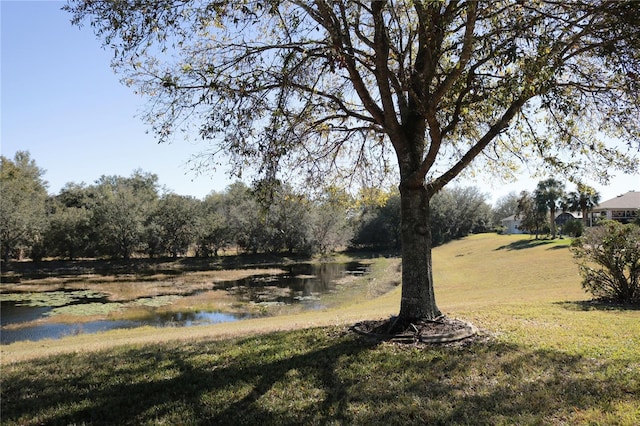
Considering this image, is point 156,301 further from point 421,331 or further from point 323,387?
point 323,387

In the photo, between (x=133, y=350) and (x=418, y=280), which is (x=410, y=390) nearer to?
(x=418, y=280)

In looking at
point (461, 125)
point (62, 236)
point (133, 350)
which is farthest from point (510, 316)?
point (62, 236)

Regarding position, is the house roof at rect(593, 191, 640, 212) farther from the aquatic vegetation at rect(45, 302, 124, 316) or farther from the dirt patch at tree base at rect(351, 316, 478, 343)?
the aquatic vegetation at rect(45, 302, 124, 316)

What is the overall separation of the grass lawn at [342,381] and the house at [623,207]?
6397mm

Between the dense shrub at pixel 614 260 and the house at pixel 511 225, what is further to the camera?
the house at pixel 511 225

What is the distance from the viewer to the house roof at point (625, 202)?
13.7 meters

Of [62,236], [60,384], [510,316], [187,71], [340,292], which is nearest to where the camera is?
[60,384]

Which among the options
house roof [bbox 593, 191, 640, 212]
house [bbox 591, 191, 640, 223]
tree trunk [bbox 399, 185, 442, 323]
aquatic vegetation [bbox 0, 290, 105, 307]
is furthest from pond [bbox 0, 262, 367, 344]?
house roof [bbox 593, 191, 640, 212]

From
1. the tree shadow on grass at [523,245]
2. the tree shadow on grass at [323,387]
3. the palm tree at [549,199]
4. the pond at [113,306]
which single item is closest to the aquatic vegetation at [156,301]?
the pond at [113,306]

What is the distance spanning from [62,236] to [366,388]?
64.9m

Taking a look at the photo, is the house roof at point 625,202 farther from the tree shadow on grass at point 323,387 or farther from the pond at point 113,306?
the pond at point 113,306

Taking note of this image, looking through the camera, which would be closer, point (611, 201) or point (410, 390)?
point (410, 390)

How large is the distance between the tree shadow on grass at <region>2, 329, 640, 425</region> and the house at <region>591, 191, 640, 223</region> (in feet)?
32.9

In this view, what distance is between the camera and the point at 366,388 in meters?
5.75
